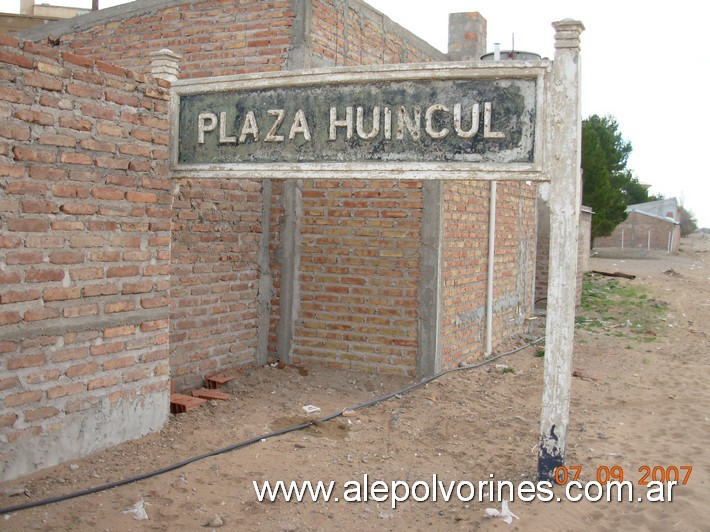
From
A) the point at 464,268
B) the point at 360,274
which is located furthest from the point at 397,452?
the point at 464,268

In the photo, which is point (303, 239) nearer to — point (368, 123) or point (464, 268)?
point (464, 268)

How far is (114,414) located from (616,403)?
5276mm

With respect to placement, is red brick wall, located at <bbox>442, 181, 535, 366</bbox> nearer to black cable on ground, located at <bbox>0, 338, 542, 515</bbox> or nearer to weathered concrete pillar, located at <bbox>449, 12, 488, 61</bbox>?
black cable on ground, located at <bbox>0, 338, 542, 515</bbox>

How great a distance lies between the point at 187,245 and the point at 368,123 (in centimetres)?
266

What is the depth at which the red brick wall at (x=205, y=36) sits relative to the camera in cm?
719

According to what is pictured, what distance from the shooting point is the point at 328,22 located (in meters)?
7.37

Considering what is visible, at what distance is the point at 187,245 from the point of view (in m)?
6.39

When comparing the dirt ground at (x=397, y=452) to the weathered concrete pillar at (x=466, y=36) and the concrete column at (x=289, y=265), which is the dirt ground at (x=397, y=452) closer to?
the concrete column at (x=289, y=265)

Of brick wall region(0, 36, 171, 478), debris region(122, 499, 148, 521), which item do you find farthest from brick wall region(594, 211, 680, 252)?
debris region(122, 499, 148, 521)

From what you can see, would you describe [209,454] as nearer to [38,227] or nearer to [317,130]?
Answer: [38,227]

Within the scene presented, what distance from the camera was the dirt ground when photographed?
155 inches

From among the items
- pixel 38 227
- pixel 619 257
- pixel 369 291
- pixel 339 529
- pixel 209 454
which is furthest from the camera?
pixel 619 257

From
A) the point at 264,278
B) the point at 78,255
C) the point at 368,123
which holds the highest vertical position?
the point at 368,123

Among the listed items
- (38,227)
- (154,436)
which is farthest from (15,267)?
(154,436)
